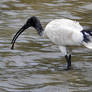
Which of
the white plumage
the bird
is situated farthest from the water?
the white plumage

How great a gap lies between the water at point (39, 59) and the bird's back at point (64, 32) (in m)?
0.63

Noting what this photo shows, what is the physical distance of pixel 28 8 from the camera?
48.8ft

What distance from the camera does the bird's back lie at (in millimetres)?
9173

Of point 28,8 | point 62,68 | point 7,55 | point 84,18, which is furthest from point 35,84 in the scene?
point 28,8

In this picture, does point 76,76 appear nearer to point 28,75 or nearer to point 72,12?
point 28,75

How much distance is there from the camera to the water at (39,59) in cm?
859

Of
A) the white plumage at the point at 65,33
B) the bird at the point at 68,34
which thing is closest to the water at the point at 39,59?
the bird at the point at 68,34

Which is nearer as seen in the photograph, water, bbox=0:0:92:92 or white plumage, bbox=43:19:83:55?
water, bbox=0:0:92:92

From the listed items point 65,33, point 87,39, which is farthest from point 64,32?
point 87,39

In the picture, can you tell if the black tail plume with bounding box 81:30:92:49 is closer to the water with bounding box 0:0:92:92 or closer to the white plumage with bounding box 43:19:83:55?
the white plumage with bounding box 43:19:83:55

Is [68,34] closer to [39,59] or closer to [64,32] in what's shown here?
[64,32]

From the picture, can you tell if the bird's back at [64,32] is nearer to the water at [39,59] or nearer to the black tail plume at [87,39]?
the black tail plume at [87,39]

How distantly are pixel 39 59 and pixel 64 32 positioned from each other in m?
1.18

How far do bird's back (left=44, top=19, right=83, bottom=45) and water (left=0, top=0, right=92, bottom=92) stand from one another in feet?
2.08
